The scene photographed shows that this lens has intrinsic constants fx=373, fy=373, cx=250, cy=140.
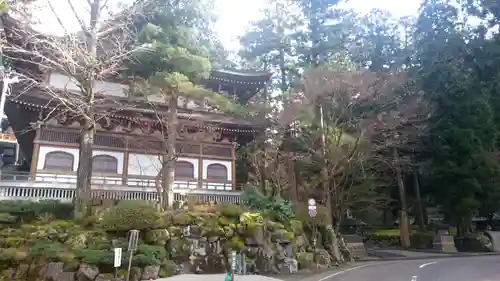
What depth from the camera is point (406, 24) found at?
43.1 meters

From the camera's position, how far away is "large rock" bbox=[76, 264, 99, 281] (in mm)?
12719

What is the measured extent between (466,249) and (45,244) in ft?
101

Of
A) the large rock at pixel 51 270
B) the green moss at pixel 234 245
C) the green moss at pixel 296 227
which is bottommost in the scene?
the large rock at pixel 51 270

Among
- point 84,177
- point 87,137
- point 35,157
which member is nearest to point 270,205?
point 84,177

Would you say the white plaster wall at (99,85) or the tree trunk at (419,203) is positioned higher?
the white plaster wall at (99,85)

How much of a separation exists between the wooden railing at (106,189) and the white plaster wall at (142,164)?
0.59m

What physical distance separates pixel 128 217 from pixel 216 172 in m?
8.45

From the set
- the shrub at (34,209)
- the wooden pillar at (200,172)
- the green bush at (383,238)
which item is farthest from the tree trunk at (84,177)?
the green bush at (383,238)

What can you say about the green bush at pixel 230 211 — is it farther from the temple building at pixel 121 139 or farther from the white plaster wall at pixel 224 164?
the white plaster wall at pixel 224 164

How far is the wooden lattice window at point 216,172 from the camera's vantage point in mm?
22125

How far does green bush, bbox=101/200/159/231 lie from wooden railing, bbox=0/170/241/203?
11.8 feet

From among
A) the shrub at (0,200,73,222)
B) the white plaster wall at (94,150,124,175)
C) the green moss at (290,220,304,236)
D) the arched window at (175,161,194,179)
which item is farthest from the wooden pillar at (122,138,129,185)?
the green moss at (290,220,304,236)

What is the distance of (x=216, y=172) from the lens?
22344 millimetres

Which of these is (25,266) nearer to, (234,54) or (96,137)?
(96,137)
